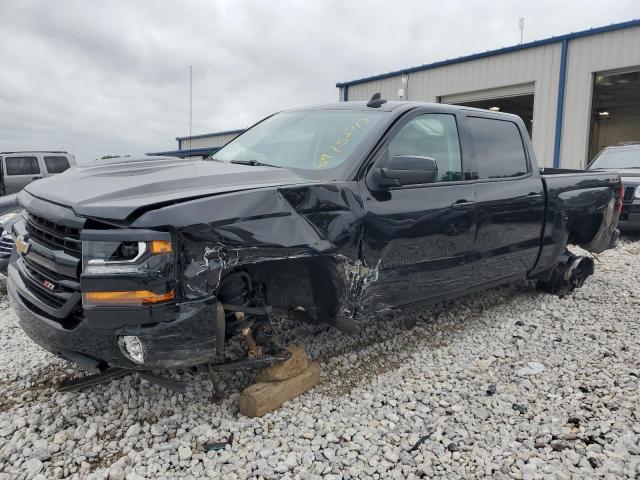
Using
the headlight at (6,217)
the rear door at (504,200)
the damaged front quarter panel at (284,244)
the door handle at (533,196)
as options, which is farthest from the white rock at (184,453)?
the headlight at (6,217)

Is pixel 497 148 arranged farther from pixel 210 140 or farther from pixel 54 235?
pixel 210 140

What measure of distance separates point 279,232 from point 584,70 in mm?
12819

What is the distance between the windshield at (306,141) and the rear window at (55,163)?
11719 mm

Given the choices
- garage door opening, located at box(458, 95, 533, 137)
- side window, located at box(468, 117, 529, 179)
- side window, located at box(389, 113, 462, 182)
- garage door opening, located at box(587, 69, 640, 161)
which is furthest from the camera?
garage door opening, located at box(587, 69, 640, 161)

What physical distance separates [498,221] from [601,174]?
1974 mm

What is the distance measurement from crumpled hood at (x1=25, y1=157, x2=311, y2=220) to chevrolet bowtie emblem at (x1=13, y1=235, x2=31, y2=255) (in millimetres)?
272

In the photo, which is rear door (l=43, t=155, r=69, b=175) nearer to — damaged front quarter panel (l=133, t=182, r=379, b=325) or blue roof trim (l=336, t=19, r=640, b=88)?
blue roof trim (l=336, t=19, r=640, b=88)

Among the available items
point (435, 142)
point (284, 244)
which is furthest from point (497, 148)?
point (284, 244)

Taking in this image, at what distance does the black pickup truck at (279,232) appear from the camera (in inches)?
85.8

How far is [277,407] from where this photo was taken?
285 cm

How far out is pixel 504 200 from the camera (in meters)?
3.86

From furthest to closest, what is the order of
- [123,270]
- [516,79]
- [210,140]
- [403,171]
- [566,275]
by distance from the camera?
[210,140] < [516,79] < [566,275] < [403,171] < [123,270]

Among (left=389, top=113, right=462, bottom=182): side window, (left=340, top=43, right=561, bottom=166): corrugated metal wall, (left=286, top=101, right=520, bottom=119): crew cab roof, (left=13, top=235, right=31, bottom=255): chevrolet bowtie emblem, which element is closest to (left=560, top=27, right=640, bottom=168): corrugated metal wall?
(left=340, top=43, right=561, bottom=166): corrugated metal wall

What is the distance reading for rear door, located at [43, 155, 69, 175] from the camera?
13.5 meters
